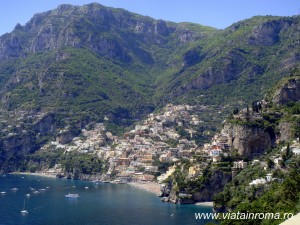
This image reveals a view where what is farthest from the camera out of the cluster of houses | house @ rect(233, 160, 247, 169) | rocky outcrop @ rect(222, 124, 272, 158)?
the cluster of houses

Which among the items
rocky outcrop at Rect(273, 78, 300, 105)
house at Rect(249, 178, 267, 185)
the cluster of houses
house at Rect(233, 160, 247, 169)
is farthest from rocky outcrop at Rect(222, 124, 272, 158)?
the cluster of houses

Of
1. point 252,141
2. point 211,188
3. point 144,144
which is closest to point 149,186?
point 211,188

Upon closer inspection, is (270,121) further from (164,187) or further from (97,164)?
(97,164)

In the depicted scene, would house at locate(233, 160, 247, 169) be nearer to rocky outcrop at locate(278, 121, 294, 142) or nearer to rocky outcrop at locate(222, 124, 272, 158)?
rocky outcrop at locate(222, 124, 272, 158)

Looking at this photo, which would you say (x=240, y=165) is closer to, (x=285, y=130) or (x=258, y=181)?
(x=285, y=130)

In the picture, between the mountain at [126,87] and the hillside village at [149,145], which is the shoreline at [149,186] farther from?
the mountain at [126,87]

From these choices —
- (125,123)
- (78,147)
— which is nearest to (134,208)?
(78,147)
